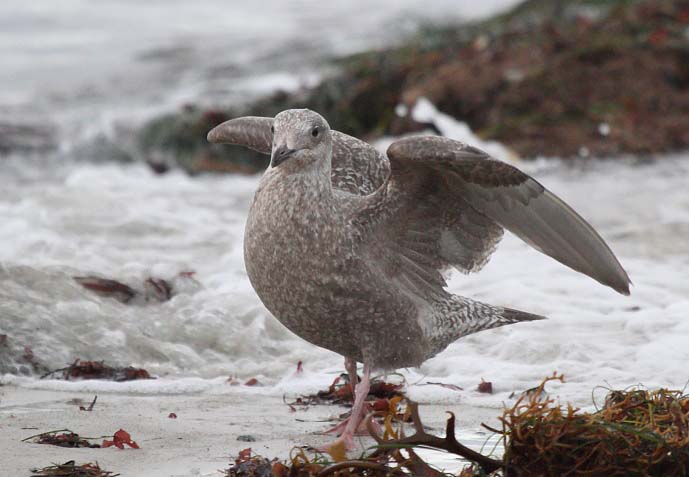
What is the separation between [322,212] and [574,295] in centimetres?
321

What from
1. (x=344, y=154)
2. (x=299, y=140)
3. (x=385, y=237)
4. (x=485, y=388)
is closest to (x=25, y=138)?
(x=344, y=154)

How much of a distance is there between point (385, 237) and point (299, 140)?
2.34ft

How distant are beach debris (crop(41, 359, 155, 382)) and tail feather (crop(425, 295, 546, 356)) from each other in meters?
1.61

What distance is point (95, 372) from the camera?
569 centimetres

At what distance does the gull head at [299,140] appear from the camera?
14.9ft

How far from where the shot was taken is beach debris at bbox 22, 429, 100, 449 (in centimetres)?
426

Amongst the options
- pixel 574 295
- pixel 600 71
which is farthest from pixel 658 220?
pixel 600 71

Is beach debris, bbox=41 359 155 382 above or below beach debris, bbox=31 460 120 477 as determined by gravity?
above

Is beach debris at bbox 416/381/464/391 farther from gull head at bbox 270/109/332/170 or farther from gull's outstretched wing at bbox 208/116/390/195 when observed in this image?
gull head at bbox 270/109/332/170

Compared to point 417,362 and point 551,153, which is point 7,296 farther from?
point 551,153

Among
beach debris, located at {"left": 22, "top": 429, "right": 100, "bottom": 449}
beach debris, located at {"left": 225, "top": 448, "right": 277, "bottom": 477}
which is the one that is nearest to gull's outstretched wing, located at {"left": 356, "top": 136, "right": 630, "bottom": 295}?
beach debris, located at {"left": 225, "top": 448, "right": 277, "bottom": 477}

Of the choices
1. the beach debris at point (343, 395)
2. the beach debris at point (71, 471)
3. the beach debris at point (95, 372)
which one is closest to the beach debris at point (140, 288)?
the beach debris at point (95, 372)

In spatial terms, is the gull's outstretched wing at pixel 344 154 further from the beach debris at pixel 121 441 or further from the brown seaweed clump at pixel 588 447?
the brown seaweed clump at pixel 588 447

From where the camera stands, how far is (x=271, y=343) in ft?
21.4
